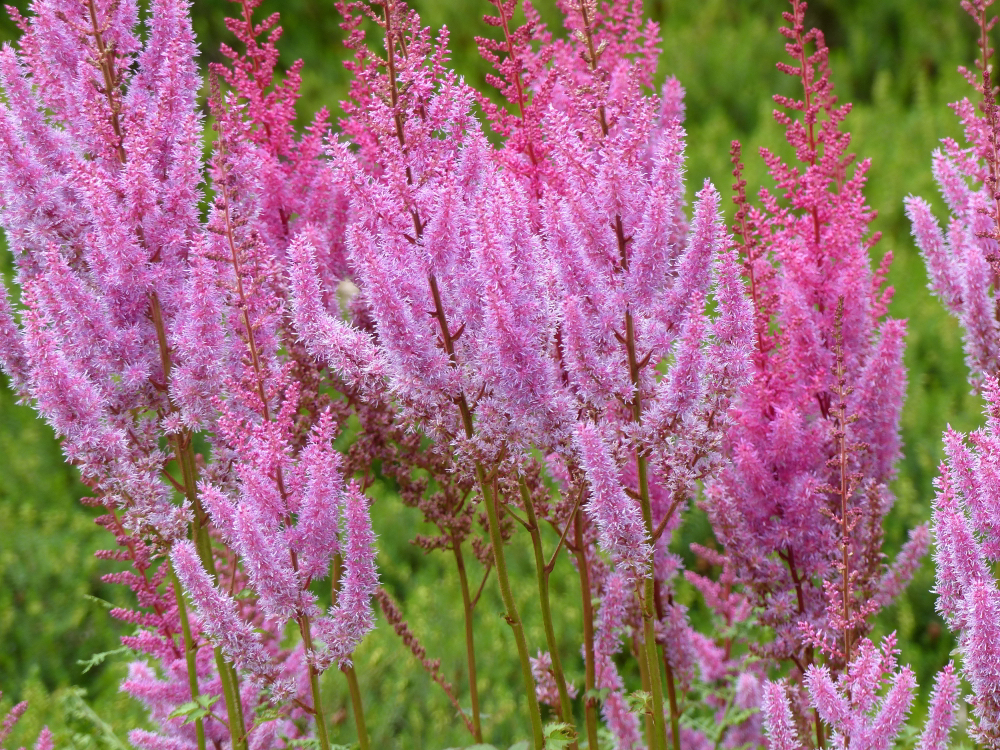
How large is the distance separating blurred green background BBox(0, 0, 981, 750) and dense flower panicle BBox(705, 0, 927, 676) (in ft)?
2.41

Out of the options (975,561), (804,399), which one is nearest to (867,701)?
(975,561)

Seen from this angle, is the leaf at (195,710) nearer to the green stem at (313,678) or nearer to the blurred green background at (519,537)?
the green stem at (313,678)

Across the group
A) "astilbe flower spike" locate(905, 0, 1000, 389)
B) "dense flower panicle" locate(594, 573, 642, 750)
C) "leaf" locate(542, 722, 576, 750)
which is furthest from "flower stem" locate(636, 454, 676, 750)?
"astilbe flower spike" locate(905, 0, 1000, 389)

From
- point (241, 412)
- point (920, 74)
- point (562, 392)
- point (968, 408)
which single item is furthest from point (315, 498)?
point (920, 74)

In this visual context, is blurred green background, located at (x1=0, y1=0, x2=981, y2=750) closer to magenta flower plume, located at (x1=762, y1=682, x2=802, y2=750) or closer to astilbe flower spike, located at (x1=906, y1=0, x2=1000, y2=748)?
magenta flower plume, located at (x1=762, y1=682, x2=802, y2=750)

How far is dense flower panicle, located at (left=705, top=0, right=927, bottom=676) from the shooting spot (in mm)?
2445

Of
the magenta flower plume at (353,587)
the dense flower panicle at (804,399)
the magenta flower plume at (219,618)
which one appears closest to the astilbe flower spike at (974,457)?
the dense flower panicle at (804,399)

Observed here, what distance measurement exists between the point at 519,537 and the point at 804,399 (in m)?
3.04

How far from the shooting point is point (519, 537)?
17.7ft

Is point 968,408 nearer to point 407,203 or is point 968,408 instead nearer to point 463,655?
point 463,655

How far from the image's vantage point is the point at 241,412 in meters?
2.18

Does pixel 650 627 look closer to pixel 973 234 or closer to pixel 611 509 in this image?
pixel 611 509

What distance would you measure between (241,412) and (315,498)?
0.32 meters

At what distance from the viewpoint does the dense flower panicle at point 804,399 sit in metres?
2.45
